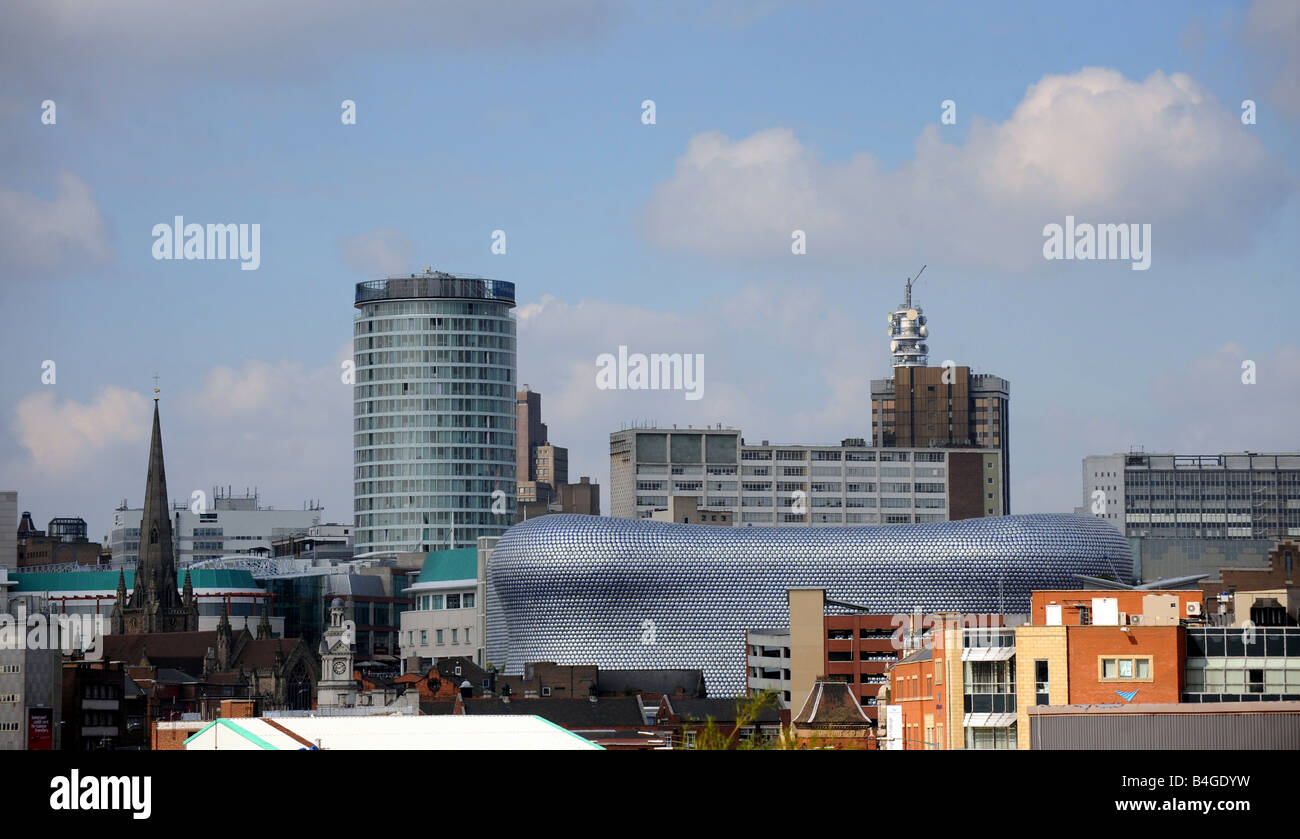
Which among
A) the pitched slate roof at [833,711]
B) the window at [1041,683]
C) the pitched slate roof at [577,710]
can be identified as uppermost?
the window at [1041,683]

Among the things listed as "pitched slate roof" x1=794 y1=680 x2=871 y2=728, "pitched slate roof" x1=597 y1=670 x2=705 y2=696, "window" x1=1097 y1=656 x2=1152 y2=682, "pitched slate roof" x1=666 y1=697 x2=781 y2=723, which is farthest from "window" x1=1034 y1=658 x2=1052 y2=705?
"pitched slate roof" x1=597 y1=670 x2=705 y2=696

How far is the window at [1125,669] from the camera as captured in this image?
57.9 metres

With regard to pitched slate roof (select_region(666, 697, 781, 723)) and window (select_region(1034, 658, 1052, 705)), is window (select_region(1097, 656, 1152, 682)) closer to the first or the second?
window (select_region(1034, 658, 1052, 705))

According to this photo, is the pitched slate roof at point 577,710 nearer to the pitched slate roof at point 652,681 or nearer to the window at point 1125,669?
the pitched slate roof at point 652,681

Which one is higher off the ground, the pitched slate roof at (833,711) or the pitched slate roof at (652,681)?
the pitched slate roof at (833,711)

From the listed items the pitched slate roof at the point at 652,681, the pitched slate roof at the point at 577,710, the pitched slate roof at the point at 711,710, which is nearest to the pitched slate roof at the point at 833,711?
the pitched slate roof at the point at 711,710

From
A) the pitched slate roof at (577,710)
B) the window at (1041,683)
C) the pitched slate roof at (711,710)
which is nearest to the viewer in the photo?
the window at (1041,683)

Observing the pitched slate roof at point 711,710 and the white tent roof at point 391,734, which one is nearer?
the white tent roof at point 391,734

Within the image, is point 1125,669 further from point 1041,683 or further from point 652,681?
point 652,681

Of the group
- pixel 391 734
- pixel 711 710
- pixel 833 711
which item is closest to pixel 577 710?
pixel 711 710

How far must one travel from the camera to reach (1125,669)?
58.2m

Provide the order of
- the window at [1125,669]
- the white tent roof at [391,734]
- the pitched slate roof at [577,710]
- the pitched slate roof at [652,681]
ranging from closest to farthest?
→ 1. the white tent roof at [391,734]
2. the window at [1125,669]
3. the pitched slate roof at [577,710]
4. the pitched slate roof at [652,681]
